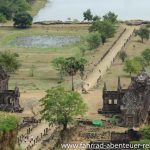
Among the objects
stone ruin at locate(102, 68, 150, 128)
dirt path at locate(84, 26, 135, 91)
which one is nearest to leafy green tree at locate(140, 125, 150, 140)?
stone ruin at locate(102, 68, 150, 128)

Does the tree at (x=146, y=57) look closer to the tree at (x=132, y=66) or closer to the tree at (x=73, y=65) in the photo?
the tree at (x=132, y=66)

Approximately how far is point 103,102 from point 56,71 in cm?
2587

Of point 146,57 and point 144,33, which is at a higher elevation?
point 144,33

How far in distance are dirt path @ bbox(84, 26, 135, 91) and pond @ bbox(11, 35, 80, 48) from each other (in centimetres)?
1098

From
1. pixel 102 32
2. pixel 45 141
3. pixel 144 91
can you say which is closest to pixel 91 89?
pixel 144 91

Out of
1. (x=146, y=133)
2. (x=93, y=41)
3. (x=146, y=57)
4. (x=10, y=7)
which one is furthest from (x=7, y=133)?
(x=10, y=7)

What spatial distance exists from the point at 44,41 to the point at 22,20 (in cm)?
1852

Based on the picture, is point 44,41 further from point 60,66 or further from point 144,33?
point 60,66

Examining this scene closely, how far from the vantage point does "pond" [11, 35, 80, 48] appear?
133 m

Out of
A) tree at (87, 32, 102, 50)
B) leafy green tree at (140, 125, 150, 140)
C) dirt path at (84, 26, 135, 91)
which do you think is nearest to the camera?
leafy green tree at (140, 125, 150, 140)

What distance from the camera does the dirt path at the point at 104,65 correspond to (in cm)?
9536

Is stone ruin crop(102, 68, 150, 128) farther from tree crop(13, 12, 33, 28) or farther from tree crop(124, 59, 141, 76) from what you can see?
tree crop(13, 12, 33, 28)

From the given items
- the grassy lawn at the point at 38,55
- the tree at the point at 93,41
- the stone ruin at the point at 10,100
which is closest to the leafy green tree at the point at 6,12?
the grassy lawn at the point at 38,55

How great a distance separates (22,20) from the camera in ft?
507
